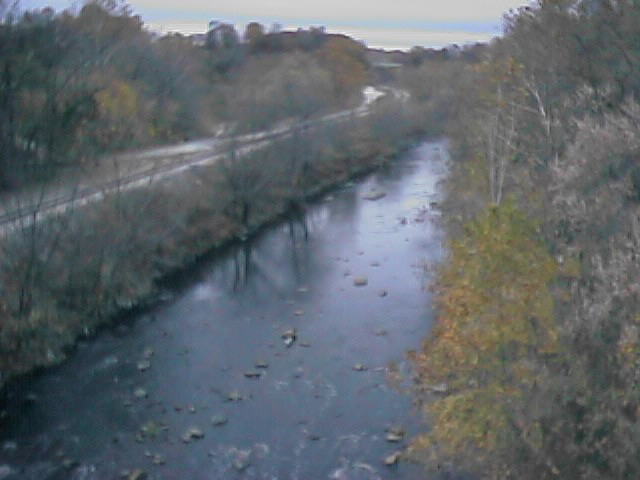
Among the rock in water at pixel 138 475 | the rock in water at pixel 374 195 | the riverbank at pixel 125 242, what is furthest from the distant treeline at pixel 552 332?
the rock in water at pixel 374 195

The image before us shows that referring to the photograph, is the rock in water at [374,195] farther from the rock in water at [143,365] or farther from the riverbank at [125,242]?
the rock in water at [143,365]

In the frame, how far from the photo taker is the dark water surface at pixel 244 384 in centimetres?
1052

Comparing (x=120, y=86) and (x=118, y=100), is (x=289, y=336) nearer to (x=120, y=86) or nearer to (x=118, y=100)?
(x=118, y=100)

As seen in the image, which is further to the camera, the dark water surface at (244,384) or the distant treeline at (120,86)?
the distant treeline at (120,86)

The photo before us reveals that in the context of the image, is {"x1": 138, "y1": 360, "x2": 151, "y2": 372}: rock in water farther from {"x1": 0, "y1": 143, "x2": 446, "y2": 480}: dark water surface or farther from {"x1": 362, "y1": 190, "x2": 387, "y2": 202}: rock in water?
{"x1": 362, "y1": 190, "x2": 387, "y2": 202}: rock in water

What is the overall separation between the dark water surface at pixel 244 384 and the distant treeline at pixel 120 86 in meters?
3.64

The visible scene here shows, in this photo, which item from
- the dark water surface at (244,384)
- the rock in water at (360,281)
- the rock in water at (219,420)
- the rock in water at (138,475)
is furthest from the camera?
the rock in water at (360,281)

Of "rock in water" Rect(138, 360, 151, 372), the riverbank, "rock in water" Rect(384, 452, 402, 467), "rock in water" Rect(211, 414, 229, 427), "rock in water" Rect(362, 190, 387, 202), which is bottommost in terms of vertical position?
"rock in water" Rect(211, 414, 229, 427)

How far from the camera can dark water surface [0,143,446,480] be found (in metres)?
10.5

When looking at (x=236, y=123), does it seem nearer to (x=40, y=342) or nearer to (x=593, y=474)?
(x=40, y=342)

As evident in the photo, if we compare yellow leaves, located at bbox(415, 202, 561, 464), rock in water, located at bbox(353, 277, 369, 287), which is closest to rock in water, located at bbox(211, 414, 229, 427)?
yellow leaves, located at bbox(415, 202, 561, 464)

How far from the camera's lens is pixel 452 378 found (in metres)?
10.5

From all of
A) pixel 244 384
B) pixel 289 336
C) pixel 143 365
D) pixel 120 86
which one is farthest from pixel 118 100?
pixel 244 384

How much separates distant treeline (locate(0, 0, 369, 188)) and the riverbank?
121 cm
